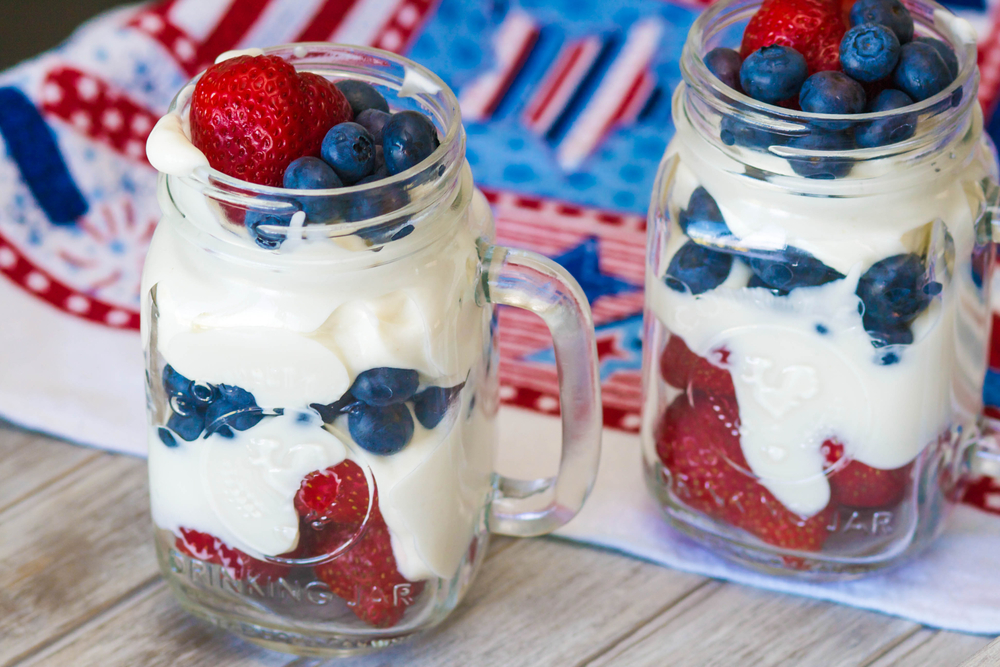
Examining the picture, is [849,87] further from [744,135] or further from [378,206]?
[378,206]

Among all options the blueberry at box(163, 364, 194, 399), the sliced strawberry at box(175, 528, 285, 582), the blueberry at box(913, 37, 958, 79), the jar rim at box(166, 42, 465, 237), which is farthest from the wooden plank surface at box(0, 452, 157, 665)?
the blueberry at box(913, 37, 958, 79)

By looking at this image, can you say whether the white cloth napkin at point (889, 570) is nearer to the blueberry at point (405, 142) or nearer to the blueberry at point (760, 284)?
the blueberry at point (760, 284)

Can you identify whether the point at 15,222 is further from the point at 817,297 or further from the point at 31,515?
the point at 817,297

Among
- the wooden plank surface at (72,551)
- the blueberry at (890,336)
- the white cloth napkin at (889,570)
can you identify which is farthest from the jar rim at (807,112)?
the wooden plank surface at (72,551)

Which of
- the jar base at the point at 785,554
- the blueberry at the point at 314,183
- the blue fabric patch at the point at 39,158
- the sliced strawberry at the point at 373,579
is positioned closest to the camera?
the blueberry at the point at 314,183

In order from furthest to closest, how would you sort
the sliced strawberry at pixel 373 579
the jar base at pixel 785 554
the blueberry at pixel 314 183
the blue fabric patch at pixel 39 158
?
the blue fabric patch at pixel 39 158 < the jar base at pixel 785 554 < the sliced strawberry at pixel 373 579 < the blueberry at pixel 314 183

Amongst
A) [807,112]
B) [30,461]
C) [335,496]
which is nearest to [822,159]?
[807,112]

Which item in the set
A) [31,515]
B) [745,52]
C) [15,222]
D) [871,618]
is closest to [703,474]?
[871,618]
